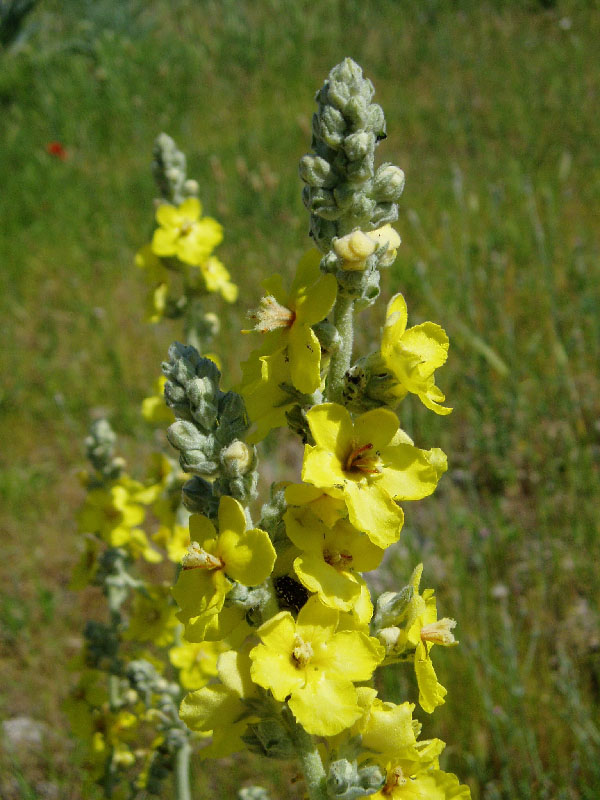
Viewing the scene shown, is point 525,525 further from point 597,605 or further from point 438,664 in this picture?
point 438,664

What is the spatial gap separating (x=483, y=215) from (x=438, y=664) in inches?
178

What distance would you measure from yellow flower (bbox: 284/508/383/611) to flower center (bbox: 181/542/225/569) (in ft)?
0.54

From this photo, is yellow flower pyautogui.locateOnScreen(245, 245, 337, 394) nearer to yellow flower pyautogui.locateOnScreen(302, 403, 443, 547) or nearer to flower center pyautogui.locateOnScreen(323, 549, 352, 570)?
yellow flower pyautogui.locateOnScreen(302, 403, 443, 547)

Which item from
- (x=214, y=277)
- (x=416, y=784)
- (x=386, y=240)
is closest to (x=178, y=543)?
(x=214, y=277)

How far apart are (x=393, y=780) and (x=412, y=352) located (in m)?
0.98

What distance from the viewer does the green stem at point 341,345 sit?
151 cm

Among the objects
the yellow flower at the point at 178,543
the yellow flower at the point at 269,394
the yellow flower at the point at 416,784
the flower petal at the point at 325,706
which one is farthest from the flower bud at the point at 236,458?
the yellow flower at the point at 178,543

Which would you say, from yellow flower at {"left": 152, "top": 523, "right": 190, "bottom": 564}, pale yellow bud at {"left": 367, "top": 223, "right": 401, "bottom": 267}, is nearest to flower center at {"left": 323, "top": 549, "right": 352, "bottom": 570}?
pale yellow bud at {"left": 367, "top": 223, "right": 401, "bottom": 267}

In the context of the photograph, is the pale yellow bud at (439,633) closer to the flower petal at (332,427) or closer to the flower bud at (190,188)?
the flower petal at (332,427)

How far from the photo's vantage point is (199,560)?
1347 millimetres

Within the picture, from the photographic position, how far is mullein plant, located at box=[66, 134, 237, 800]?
269 cm

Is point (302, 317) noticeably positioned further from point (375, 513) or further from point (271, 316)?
point (375, 513)

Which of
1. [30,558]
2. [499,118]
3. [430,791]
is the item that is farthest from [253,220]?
[430,791]

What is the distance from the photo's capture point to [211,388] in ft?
4.84
